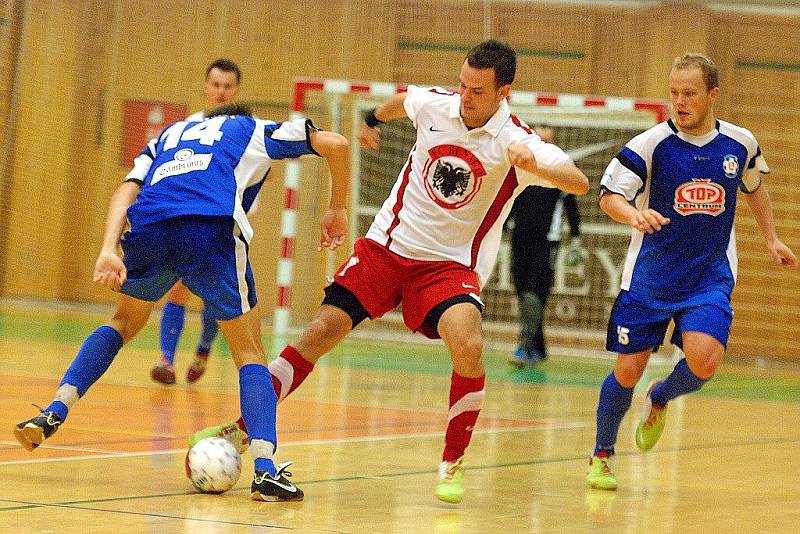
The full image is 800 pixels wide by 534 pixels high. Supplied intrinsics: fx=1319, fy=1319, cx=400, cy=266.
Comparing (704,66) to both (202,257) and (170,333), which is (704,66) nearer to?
(202,257)

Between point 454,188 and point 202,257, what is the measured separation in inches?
37.8

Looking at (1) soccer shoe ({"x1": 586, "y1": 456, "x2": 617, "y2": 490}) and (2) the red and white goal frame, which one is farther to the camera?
(2) the red and white goal frame

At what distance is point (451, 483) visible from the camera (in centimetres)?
433

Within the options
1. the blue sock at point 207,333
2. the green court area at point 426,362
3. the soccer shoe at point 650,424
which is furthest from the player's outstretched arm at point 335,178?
the green court area at point 426,362

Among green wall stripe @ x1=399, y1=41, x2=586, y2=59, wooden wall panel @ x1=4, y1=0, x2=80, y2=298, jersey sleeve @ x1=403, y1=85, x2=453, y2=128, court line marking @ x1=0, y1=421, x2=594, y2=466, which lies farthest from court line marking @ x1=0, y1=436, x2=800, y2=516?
wooden wall panel @ x1=4, y1=0, x2=80, y2=298

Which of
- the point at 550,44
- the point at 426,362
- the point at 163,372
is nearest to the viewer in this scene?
the point at 163,372

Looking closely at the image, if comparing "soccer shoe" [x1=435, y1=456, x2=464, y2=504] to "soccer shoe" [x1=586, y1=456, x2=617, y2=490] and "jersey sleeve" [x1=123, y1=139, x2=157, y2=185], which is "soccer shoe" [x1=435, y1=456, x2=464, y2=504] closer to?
"soccer shoe" [x1=586, y1=456, x2=617, y2=490]

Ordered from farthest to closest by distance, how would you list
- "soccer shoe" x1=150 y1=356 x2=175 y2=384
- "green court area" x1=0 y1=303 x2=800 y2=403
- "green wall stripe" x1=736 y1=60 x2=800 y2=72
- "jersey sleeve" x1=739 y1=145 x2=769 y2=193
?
"green wall stripe" x1=736 y1=60 x2=800 y2=72 < "green court area" x1=0 y1=303 x2=800 y2=403 < "soccer shoe" x1=150 y1=356 x2=175 y2=384 < "jersey sleeve" x1=739 y1=145 x2=769 y2=193

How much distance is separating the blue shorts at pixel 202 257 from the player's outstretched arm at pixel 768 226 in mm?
2156

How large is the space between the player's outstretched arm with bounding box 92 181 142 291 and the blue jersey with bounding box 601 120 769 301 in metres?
1.78

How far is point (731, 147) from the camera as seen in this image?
5.10 meters

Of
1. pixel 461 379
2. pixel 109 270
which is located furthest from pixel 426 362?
pixel 109 270

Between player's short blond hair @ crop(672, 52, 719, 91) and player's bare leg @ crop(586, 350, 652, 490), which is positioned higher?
player's short blond hair @ crop(672, 52, 719, 91)

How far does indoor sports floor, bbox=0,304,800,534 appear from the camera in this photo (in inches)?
154
